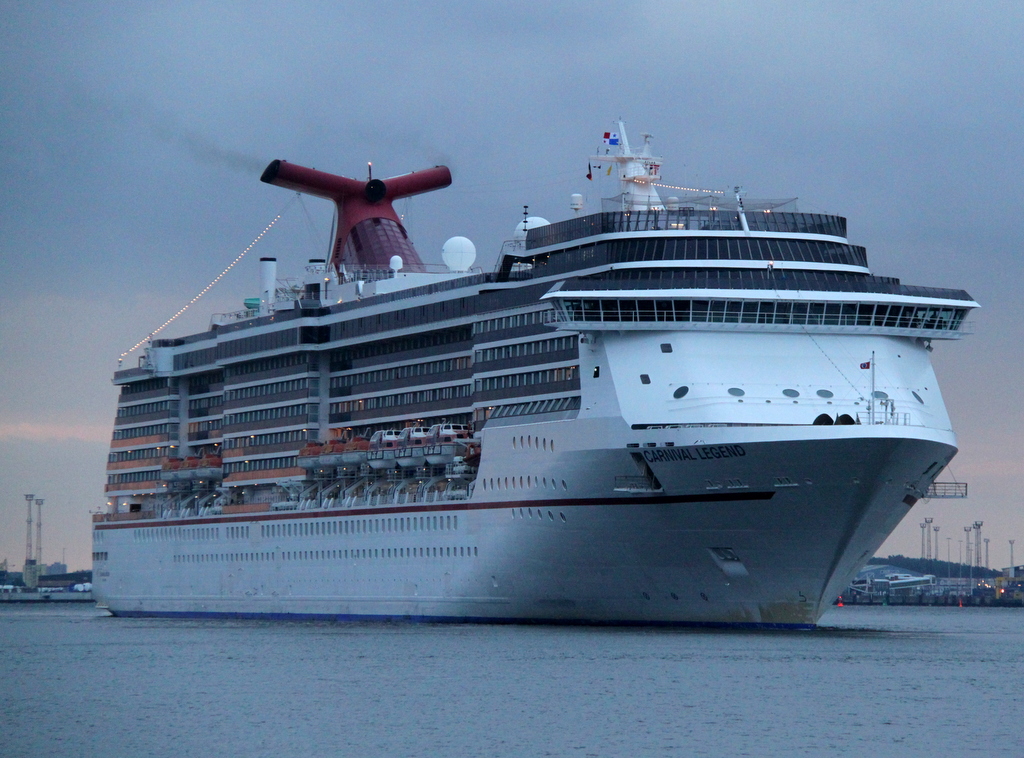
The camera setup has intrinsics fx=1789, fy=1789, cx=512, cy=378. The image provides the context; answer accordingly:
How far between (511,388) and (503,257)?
5.44 m

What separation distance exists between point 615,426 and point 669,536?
3711 mm

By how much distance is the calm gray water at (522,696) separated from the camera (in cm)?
3647

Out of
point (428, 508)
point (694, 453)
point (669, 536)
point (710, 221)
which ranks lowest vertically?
point (669, 536)

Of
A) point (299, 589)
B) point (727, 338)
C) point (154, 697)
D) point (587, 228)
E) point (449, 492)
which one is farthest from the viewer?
point (299, 589)

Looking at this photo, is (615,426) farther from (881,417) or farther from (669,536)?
(881,417)

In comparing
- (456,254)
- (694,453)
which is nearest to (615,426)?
(694,453)

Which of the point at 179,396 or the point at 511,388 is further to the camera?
the point at 179,396

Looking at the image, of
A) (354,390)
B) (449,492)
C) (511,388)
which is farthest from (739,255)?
(354,390)

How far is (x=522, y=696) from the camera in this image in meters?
42.5

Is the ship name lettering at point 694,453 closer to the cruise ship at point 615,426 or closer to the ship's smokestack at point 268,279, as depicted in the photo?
the cruise ship at point 615,426

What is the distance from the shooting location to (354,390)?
73562 millimetres

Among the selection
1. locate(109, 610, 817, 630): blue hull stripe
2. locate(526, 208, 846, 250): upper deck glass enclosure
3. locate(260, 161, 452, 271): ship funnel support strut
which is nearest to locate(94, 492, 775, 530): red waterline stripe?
locate(109, 610, 817, 630): blue hull stripe

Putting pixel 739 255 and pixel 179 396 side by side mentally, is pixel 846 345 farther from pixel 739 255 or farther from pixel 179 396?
pixel 179 396

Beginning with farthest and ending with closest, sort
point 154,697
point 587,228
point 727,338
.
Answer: point 587,228 < point 727,338 < point 154,697
